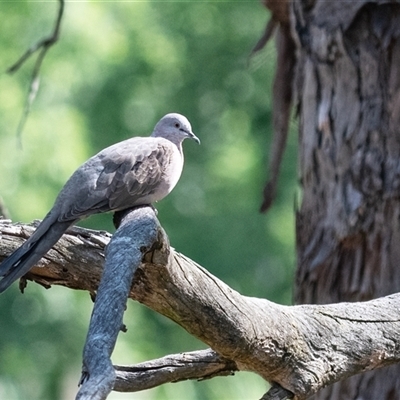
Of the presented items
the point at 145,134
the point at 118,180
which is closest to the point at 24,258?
the point at 118,180

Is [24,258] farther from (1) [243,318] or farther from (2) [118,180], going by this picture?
(2) [118,180]

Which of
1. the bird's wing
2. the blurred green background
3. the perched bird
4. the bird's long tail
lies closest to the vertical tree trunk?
the perched bird

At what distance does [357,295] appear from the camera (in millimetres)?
5977

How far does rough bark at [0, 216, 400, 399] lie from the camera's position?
3535mm

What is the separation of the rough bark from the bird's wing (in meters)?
0.71

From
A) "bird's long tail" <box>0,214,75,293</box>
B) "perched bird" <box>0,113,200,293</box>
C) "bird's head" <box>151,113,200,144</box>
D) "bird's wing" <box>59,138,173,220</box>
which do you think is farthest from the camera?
"bird's head" <box>151,113,200,144</box>

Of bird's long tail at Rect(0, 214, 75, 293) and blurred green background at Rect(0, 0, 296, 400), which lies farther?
→ blurred green background at Rect(0, 0, 296, 400)

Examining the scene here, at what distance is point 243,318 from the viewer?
3.73 meters

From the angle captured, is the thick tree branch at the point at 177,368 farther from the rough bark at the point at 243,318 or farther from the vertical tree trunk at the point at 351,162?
the vertical tree trunk at the point at 351,162

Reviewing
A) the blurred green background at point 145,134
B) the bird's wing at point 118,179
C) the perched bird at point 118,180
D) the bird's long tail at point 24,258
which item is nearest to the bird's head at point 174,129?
the perched bird at point 118,180

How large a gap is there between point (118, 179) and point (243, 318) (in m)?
1.30

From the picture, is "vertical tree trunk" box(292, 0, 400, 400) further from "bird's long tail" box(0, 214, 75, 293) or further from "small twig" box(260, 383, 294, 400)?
"bird's long tail" box(0, 214, 75, 293)

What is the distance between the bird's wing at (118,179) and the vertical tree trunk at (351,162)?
1.42 meters

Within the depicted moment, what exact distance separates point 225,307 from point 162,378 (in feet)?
2.20
